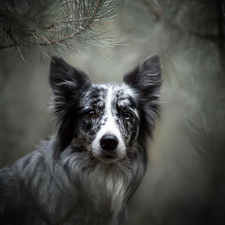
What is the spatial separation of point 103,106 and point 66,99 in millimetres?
575

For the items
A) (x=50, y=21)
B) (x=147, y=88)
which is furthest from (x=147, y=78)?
(x=50, y=21)

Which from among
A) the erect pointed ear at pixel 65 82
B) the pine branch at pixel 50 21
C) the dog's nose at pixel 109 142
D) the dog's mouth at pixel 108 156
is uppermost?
the pine branch at pixel 50 21

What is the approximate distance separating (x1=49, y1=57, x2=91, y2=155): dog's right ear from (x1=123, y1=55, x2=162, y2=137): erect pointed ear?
706mm

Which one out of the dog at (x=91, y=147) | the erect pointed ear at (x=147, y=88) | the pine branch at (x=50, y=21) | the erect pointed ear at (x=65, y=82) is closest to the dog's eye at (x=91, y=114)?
the dog at (x=91, y=147)

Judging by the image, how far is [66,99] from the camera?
2689mm

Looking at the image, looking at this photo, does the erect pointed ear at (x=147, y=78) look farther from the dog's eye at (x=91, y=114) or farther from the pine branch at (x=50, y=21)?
the pine branch at (x=50, y=21)

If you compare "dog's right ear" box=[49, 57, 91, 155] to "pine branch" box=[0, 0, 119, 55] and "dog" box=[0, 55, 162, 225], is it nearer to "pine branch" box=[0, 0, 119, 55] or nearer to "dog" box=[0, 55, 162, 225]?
"dog" box=[0, 55, 162, 225]

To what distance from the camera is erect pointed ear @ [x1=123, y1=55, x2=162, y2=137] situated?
2.75 metres

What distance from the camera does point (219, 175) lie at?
3.70 feet

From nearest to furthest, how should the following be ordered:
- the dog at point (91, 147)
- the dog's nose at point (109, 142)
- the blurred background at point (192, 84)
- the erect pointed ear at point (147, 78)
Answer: the blurred background at point (192, 84) → the dog's nose at point (109, 142) → the dog at point (91, 147) → the erect pointed ear at point (147, 78)

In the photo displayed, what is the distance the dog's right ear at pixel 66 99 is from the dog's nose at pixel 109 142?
708 mm

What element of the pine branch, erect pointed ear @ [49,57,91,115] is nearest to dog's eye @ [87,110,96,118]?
erect pointed ear @ [49,57,91,115]

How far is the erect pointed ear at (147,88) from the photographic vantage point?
9.02ft

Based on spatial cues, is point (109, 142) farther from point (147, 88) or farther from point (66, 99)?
point (147, 88)
